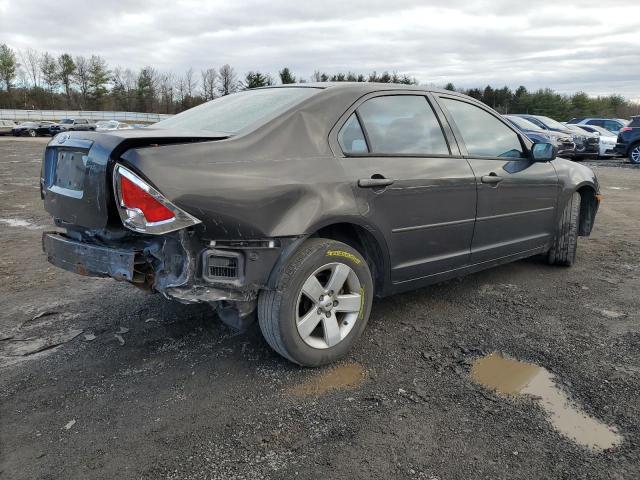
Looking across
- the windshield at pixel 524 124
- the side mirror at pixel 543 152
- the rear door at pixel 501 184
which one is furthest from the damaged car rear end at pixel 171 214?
the windshield at pixel 524 124

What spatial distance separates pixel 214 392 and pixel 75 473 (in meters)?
0.78

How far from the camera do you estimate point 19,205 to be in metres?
8.38

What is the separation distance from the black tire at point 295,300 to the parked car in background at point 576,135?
52.1ft

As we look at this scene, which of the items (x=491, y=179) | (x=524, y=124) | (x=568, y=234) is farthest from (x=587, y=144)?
(x=491, y=179)

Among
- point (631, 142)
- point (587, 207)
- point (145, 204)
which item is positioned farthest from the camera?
point (631, 142)

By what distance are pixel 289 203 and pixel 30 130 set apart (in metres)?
45.0

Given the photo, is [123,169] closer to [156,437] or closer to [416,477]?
[156,437]

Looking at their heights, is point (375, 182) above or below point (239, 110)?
below

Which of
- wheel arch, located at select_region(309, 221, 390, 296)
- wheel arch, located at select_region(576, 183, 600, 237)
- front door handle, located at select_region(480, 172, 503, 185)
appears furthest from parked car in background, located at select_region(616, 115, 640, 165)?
wheel arch, located at select_region(309, 221, 390, 296)

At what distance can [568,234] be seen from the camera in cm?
484

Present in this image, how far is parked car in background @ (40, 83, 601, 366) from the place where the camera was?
Result: 97.8 inches

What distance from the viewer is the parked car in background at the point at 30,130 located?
40.3 metres

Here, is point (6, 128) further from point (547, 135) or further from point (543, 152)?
point (543, 152)

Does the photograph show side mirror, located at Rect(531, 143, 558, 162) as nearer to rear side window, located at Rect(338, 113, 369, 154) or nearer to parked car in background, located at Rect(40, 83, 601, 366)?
parked car in background, located at Rect(40, 83, 601, 366)
